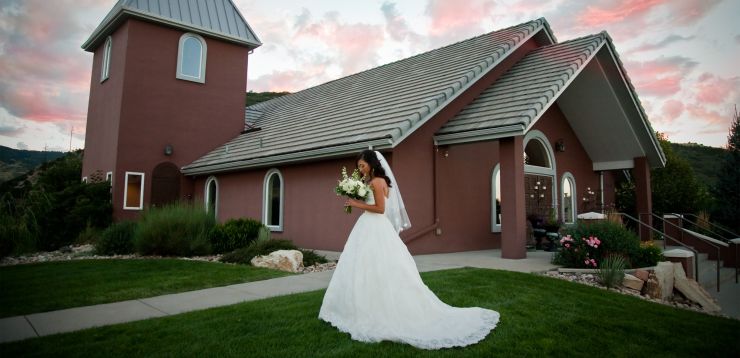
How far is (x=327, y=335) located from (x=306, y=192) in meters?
8.20

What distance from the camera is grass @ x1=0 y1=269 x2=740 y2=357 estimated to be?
13.9ft

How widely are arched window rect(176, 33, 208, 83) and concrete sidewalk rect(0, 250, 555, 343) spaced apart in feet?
39.8

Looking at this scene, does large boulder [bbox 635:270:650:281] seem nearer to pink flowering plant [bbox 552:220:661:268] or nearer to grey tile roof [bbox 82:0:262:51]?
pink flowering plant [bbox 552:220:661:268]

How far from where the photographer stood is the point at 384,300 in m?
4.77

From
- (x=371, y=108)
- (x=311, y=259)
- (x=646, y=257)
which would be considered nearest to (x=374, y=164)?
(x=311, y=259)

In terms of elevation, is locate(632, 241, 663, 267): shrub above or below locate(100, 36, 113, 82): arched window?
below

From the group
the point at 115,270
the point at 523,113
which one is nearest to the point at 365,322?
the point at 115,270

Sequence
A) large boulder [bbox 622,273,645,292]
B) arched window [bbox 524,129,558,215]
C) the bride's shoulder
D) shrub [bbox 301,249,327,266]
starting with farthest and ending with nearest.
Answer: arched window [bbox 524,129,558,215] < shrub [bbox 301,249,327,266] < large boulder [bbox 622,273,645,292] < the bride's shoulder

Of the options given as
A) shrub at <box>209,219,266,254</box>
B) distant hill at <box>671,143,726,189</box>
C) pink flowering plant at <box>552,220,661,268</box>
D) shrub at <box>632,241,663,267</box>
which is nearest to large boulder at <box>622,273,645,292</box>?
pink flowering plant at <box>552,220,661,268</box>

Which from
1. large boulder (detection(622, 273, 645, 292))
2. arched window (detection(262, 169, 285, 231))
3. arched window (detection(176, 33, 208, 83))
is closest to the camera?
large boulder (detection(622, 273, 645, 292))

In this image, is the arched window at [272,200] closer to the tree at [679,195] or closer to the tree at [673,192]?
the tree at [673,192]

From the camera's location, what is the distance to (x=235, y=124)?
1862cm

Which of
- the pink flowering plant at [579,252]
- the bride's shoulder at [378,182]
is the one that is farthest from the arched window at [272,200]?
the bride's shoulder at [378,182]

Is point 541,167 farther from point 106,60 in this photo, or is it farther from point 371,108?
point 106,60
